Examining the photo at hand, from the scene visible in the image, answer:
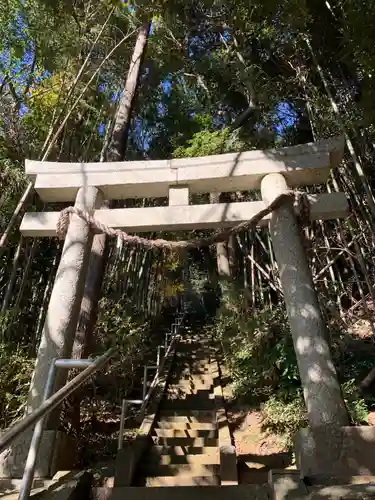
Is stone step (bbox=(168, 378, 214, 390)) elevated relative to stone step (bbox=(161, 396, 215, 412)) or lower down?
elevated

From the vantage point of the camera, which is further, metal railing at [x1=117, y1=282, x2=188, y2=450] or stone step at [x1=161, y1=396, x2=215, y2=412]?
stone step at [x1=161, y1=396, x2=215, y2=412]

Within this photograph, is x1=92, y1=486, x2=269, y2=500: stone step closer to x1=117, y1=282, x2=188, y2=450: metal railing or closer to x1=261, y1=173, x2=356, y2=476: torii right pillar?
x1=261, y1=173, x2=356, y2=476: torii right pillar

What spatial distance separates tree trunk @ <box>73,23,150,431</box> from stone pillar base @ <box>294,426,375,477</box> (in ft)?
7.18

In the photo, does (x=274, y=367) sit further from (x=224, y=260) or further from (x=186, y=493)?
(x=224, y=260)

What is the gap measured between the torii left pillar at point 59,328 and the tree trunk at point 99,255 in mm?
845

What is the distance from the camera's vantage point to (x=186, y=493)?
2258 millimetres

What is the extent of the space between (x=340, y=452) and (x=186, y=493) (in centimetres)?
105

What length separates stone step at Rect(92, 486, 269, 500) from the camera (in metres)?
2.19

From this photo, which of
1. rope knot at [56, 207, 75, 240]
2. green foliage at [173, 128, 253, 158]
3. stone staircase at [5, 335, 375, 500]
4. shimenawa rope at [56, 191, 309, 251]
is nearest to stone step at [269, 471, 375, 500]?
stone staircase at [5, 335, 375, 500]

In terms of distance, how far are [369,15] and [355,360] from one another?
4283 mm

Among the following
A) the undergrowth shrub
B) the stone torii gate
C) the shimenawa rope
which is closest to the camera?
the stone torii gate

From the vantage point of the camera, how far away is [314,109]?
6141mm

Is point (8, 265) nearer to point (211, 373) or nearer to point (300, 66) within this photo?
point (211, 373)

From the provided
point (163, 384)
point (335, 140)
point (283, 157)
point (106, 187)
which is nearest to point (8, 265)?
point (106, 187)
